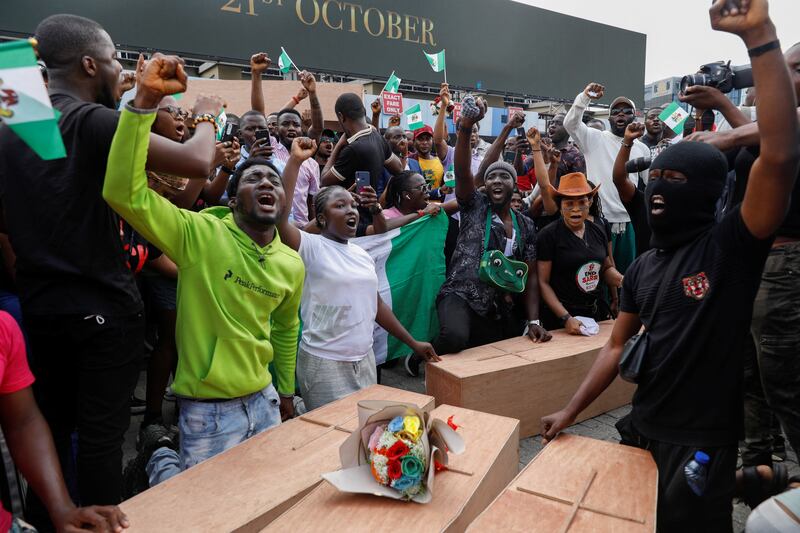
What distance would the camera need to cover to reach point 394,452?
198cm

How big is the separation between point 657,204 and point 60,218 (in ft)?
7.50

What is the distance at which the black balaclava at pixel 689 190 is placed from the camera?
2205 millimetres

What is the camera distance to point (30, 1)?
43.3 ft

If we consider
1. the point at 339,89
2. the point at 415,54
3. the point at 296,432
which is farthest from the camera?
the point at 415,54

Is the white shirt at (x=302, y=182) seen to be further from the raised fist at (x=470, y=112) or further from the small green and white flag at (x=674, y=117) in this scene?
the small green and white flag at (x=674, y=117)

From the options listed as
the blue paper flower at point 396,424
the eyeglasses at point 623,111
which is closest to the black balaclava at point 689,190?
the blue paper flower at point 396,424

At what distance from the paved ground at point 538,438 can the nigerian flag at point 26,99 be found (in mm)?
2854

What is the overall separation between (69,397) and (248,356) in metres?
0.78

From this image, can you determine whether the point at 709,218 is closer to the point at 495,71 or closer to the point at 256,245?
the point at 256,245

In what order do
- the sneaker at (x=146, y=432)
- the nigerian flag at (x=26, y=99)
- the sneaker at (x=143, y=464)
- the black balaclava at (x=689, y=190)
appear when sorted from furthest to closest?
the sneaker at (x=146, y=432), the sneaker at (x=143, y=464), the black balaclava at (x=689, y=190), the nigerian flag at (x=26, y=99)

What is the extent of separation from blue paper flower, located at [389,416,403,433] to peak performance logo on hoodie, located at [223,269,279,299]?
104cm

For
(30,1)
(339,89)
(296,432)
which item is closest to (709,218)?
(296,432)

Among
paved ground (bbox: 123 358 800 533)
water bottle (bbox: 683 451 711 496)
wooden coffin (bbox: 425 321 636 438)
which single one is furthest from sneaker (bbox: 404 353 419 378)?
water bottle (bbox: 683 451 711 496)

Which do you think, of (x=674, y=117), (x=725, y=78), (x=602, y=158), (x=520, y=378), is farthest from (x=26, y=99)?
(x=674, y=117)
